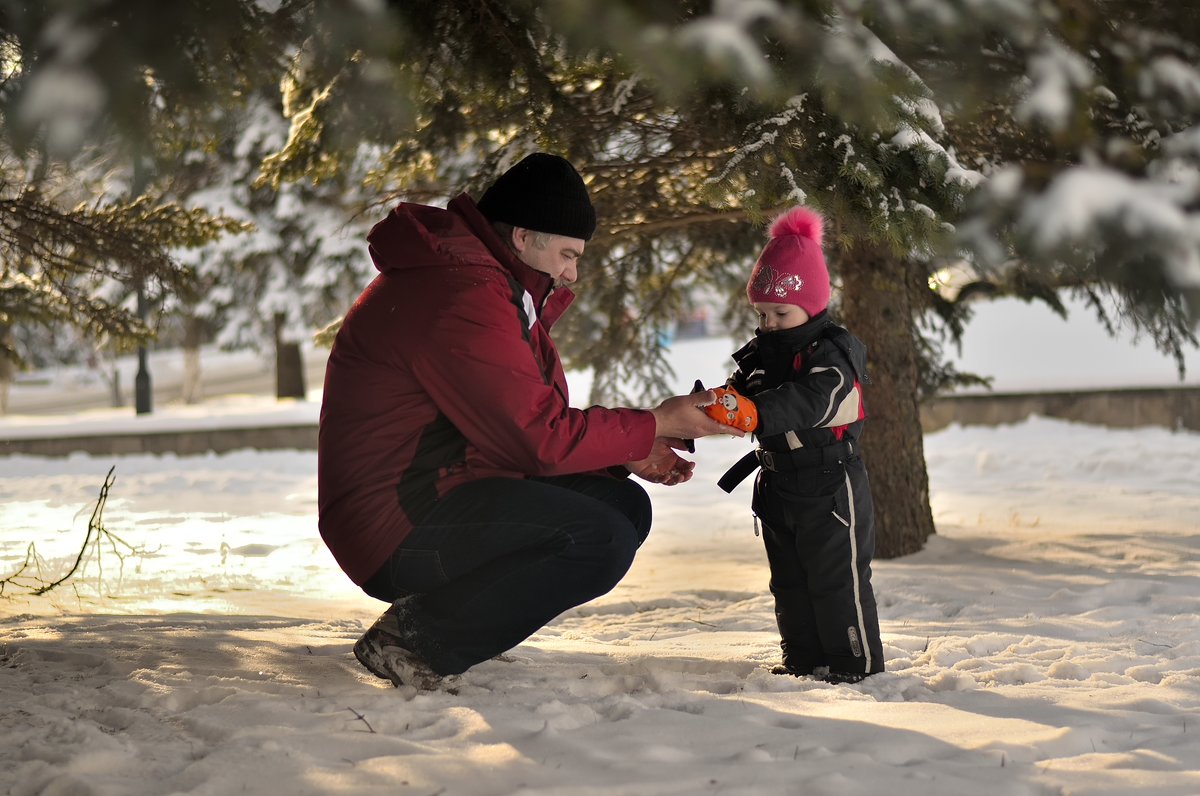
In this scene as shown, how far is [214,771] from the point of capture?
279 centimetres

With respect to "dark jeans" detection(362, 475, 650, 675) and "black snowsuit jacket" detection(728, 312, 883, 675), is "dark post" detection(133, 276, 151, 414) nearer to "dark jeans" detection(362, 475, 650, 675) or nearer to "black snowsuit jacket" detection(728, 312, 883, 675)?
"black snowsuit jacket" detection(728, 312, 883, 675)

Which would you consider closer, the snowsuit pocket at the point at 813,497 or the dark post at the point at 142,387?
the snowsuit pocket at the point at 813,497

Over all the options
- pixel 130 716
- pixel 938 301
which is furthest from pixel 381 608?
pixel 938 301

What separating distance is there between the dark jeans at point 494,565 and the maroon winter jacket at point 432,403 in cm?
7

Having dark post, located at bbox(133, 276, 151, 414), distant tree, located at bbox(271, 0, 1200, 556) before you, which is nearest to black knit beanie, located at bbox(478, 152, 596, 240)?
distant tree, located at bbox(271, 0, 1200, 556)

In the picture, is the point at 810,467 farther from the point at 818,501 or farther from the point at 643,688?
the point at 643,688

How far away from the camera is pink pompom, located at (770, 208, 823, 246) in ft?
13.9

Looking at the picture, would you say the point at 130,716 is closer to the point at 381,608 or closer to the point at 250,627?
the point at 250,627

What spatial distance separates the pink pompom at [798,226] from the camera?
423 centimetres

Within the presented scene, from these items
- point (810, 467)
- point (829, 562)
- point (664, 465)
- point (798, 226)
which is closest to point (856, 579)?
point (829, 562)

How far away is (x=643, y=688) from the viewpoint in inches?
144

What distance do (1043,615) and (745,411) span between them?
7.41 ft

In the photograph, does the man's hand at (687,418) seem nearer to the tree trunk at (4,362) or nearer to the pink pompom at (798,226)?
the pink pompom at (798,226)

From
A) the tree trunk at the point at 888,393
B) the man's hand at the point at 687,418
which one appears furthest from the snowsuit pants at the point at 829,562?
the tree trunk at the point at 888,393
